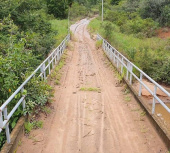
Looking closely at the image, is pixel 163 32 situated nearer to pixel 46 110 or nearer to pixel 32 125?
pixel 46 110

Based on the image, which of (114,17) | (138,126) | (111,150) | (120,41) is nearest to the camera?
(111,150)

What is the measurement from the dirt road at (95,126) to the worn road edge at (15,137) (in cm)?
18

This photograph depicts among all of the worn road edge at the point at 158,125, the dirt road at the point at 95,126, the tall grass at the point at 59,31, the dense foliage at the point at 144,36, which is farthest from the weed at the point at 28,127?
the tall grass at the point at 59,31

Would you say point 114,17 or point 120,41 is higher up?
point 114,17

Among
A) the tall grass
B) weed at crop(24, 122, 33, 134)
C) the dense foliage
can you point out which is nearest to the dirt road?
weed at crop(24, 122, 33, 134)

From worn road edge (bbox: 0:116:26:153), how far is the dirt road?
178 mm

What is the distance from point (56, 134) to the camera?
5.62m

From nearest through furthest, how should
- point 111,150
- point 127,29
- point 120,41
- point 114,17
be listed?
point 111,150 → point 120,41 → point 127,29 → point 114,17

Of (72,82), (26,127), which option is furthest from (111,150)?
(72,82)

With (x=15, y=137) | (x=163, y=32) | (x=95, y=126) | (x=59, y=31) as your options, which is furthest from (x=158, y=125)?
(x=163, y=32)

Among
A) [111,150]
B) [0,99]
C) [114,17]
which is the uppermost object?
[114,17]

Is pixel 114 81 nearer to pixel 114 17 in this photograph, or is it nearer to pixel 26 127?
pixel 26 127

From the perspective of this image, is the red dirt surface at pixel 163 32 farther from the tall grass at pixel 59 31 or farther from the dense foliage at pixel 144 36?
the tall grass at pixel 59 31

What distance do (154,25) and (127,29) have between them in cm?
507
